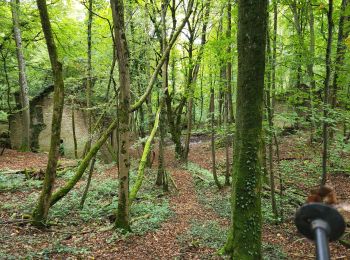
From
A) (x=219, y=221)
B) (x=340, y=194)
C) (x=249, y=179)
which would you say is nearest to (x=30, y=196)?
(x=219, y=221)

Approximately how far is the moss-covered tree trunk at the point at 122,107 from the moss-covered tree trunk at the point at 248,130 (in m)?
2.65

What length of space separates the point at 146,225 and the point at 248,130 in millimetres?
4187

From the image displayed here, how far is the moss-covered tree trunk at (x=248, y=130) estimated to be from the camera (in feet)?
14.6

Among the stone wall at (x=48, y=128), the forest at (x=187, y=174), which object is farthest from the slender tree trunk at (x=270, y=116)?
the stone wall at (x=48, y=128)

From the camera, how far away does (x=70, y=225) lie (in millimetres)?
7012

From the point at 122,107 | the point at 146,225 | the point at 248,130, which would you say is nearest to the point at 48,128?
the point at 146,225

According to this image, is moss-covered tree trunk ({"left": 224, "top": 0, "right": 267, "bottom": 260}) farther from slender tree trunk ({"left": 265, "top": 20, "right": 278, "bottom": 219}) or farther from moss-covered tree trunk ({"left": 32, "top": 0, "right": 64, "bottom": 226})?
moss-covered tree trunk ({"left": 32, "top": 0, "right": 64, "bottom": 226})

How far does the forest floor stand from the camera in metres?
5.75

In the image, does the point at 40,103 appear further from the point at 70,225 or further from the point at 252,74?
the point at 252,74

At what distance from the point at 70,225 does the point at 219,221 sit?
412 centimetres

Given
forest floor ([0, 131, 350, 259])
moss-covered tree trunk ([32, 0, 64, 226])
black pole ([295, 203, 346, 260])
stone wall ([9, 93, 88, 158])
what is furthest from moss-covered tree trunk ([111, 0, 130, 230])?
stone wall ([9, 93, 88, 158])

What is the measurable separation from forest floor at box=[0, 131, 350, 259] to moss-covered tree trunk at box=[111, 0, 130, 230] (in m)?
0.57

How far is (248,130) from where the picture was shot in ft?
15.2

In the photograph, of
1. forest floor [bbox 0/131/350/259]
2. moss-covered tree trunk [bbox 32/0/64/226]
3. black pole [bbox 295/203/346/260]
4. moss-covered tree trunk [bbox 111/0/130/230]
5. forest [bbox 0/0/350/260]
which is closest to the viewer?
black pole [bbox 295/203/346/260]
